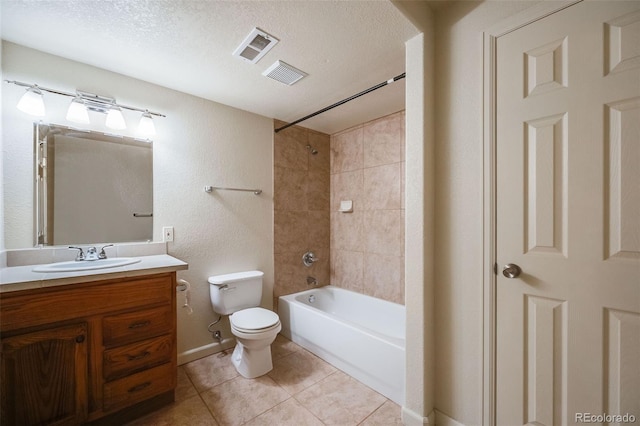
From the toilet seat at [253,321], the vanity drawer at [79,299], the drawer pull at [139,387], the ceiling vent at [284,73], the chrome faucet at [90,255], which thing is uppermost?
the ceiling vent at [284,73]

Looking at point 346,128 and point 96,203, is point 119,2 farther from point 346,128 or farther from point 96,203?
point 346,128

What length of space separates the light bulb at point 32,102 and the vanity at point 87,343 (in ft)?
2.96

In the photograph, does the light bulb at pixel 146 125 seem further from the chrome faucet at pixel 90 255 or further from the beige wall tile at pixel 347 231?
the beige wall tile at pixel 347 231

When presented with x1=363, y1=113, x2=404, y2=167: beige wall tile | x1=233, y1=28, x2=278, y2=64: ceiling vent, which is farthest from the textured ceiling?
x1=363, y1=113, x2=404, y2=167: beige wall tile

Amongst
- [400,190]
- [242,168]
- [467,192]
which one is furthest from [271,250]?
[467,192]

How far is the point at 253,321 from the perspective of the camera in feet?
6.16

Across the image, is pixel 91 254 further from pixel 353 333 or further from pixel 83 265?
pixel 353 333

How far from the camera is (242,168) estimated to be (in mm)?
2383

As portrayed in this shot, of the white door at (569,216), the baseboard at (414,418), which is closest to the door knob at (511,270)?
the white door at (569,216)

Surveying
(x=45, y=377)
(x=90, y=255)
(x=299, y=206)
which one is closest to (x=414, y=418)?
(x=45, y=377)

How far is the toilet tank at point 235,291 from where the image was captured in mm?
2082

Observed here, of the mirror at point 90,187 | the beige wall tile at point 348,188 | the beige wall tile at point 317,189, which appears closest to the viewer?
the mirror at point 90,187

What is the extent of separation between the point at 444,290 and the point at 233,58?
1.89m

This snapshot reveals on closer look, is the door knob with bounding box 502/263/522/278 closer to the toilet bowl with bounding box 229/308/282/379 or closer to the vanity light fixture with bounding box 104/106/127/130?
the toilet bowl with bounding box 229/308/282/379
